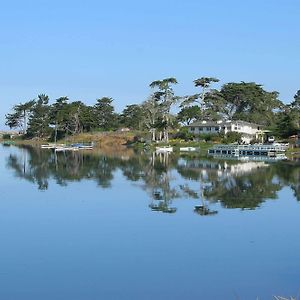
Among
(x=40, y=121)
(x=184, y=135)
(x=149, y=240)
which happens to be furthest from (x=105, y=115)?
(x=149, y=240)

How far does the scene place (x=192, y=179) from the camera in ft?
103

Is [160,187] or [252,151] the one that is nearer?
[160,187]

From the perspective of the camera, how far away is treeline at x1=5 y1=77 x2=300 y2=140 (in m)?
74.9

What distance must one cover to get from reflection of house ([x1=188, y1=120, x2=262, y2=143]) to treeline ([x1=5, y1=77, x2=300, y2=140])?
310cm

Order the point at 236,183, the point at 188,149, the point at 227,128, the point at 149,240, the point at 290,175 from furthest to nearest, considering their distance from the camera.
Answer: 1. the point at 227,128
2. the point at 188,149
3. the point at 290,175
4. the point at 236,183
5. the point at 149,240

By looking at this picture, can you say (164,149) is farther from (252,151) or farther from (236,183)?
(236,183)

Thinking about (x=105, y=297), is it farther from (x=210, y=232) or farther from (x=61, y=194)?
(x=61, y=194)

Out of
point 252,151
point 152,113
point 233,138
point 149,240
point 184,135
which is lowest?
point 149,240

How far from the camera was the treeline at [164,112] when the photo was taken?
7488 cm

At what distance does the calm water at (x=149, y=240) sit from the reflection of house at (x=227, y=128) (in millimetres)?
39752

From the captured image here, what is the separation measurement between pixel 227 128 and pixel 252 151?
1411cm

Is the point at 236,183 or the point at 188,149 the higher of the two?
the point at 188,149

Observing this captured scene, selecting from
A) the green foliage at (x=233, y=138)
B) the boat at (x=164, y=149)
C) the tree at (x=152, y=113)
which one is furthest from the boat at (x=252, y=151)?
the tree at (x=152, y=113)

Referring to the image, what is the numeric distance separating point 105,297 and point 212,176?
23.2 metres
